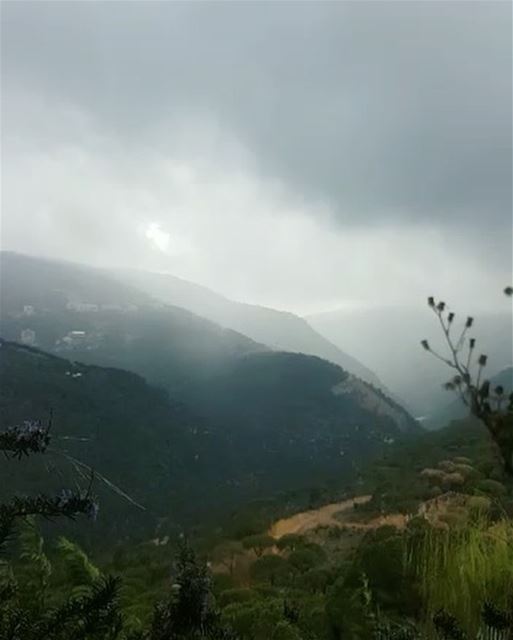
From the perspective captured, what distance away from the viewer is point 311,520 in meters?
37.7

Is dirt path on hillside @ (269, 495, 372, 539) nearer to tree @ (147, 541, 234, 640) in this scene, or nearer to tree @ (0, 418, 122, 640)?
tree @ (147, 541, 234, 640)

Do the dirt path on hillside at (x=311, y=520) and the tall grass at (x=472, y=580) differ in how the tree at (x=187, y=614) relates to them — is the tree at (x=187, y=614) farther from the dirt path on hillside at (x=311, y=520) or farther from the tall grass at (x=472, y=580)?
the dirt path on hillside at (x=311, y=520)

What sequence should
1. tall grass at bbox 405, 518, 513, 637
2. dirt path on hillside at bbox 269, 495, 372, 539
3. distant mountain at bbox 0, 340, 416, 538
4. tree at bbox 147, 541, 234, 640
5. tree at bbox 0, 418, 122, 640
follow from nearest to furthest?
tree at bbox 0, 418, 122, 640 < tree at bbox 147, 541, 234, 640 < tall grass at bbox 405, 518, 513, 637 < dirt path on hillside at bbox 269, 495, 372, 539 < distant mountain at bbox 0, 340, 416, 538

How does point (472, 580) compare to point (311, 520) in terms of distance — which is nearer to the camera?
point (472, 580)

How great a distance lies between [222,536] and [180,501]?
75.4 meters

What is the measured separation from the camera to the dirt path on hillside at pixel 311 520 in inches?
1379

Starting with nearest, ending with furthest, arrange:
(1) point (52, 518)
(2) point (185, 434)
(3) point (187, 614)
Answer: (1) point (52, 518)
(3) point (187, 614)
(2) point (185, 434)

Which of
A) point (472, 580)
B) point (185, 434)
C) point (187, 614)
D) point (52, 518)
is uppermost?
point (52, 518)

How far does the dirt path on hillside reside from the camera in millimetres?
35031

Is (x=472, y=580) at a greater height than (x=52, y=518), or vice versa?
(x=52, y=518)

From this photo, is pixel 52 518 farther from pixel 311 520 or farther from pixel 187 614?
pixel 311 520

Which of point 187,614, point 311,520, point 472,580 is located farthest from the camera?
point 311,520

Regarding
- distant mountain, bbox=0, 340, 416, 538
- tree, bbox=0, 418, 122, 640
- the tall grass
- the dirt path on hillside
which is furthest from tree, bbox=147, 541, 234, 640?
distant mountain, bbox=0, 340, 416, 538

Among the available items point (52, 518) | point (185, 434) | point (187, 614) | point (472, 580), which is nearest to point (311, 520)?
point (472, 580)
